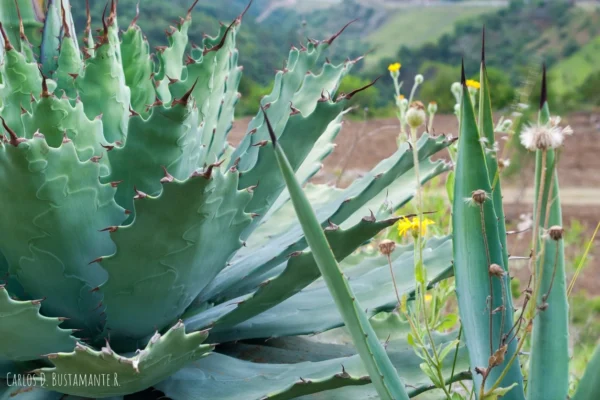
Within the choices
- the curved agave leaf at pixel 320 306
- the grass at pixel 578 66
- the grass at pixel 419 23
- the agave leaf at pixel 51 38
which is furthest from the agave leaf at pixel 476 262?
the grass at pixel 419 23

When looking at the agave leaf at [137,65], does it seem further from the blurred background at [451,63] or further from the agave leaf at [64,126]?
the blurred background at [451,63]

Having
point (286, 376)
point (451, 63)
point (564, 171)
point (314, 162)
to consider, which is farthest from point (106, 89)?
point (451, 63)

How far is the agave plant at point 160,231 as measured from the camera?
815 millimetres

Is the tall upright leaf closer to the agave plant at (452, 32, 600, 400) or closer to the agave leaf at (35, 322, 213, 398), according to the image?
the agave plant at (452, 32, 600, 400)

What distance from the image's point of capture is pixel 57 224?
2.90 feet

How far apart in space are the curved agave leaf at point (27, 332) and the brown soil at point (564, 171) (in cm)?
336

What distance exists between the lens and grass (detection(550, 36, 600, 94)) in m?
11.7

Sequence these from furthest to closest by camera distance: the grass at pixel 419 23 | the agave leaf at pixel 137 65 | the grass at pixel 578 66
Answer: the grass at pixel 419 23 < the grass at pixel 578 66 < the agave leaf at pixel 137 65

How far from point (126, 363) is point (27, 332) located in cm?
18

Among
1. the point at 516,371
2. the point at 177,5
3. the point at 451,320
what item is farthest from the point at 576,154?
the point at 516,371

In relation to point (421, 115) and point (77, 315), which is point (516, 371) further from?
point (77, 315)

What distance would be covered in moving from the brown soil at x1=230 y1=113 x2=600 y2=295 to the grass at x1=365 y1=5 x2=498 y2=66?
29.2 ft

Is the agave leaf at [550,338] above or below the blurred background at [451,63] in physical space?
below

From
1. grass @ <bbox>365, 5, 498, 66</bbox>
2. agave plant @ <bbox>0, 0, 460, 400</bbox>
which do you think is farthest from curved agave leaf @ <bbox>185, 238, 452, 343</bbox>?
grass @ <bbox>365, 5, 498, 66</bbox>
